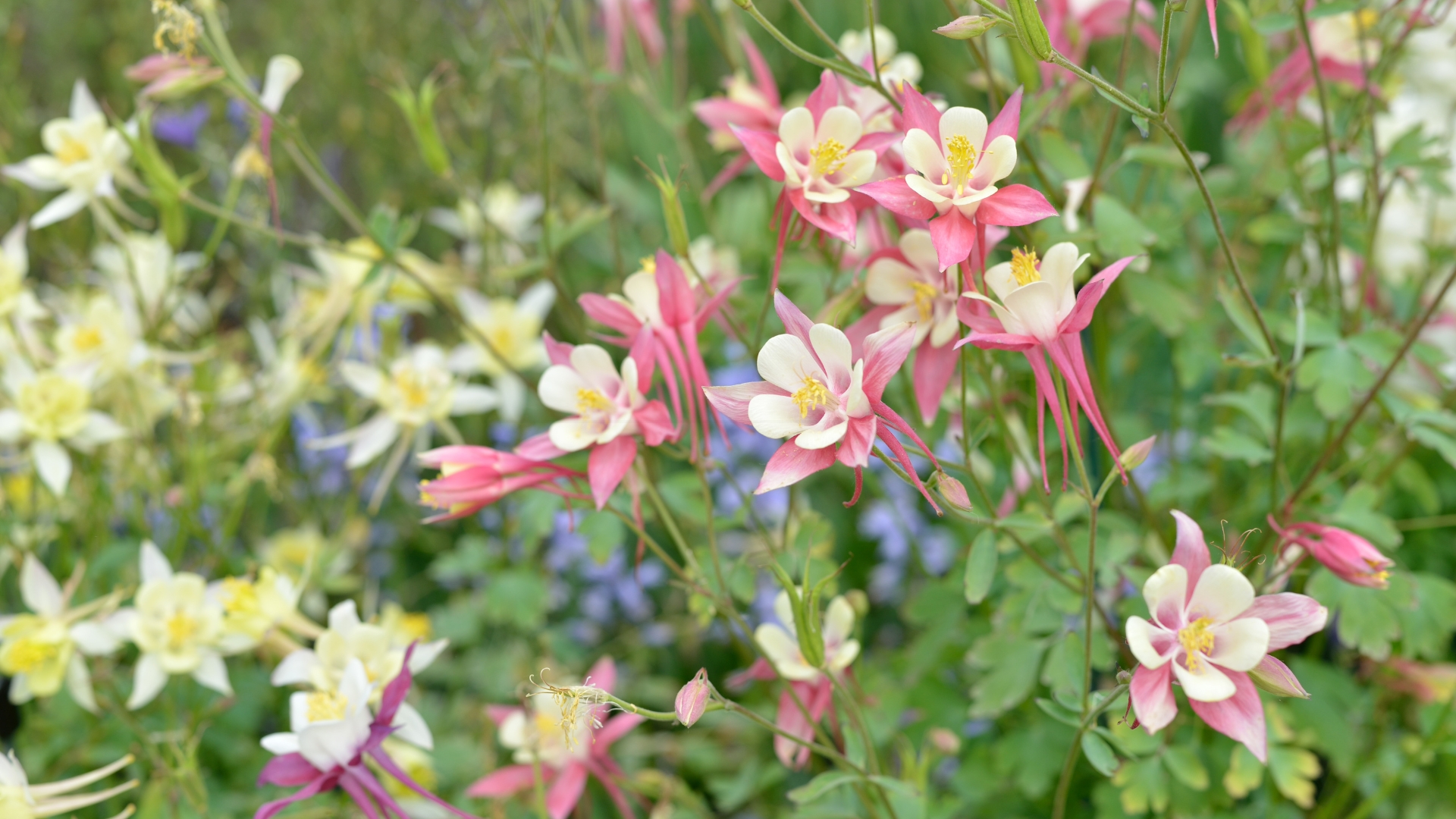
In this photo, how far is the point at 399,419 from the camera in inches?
46.3

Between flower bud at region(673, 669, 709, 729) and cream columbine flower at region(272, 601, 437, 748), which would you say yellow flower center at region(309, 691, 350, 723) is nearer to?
cream columbine flower at region(272, 601, 437, 748)

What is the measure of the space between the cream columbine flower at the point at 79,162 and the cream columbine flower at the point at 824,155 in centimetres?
75

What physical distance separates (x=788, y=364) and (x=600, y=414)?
0.54 feet

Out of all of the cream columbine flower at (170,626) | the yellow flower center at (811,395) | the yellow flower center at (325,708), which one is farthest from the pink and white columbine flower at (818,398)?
the cream columbine flower at (170,626)

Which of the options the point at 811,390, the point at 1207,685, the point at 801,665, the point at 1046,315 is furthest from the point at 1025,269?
the point at 801,665

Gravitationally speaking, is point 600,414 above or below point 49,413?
above

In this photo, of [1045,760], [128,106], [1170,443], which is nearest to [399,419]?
[1045,760]

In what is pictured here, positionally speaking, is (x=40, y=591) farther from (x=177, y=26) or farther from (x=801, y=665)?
(x=801, y=665)

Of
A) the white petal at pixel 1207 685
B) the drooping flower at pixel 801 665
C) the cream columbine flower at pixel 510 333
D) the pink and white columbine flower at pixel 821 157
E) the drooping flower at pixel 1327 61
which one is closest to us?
the white petal at pixel 1207 685

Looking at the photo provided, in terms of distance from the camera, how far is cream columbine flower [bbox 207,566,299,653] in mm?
918

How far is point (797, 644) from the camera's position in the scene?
2.77 feet

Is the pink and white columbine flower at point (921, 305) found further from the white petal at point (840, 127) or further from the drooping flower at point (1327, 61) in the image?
the drooping flower at point (1327, 61)

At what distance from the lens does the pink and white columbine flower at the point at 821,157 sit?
2.31 ft

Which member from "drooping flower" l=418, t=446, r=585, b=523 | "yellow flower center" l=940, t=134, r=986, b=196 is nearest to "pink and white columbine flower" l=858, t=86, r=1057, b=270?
"yellow flower center" l=940, t=134, r=986, b=196
